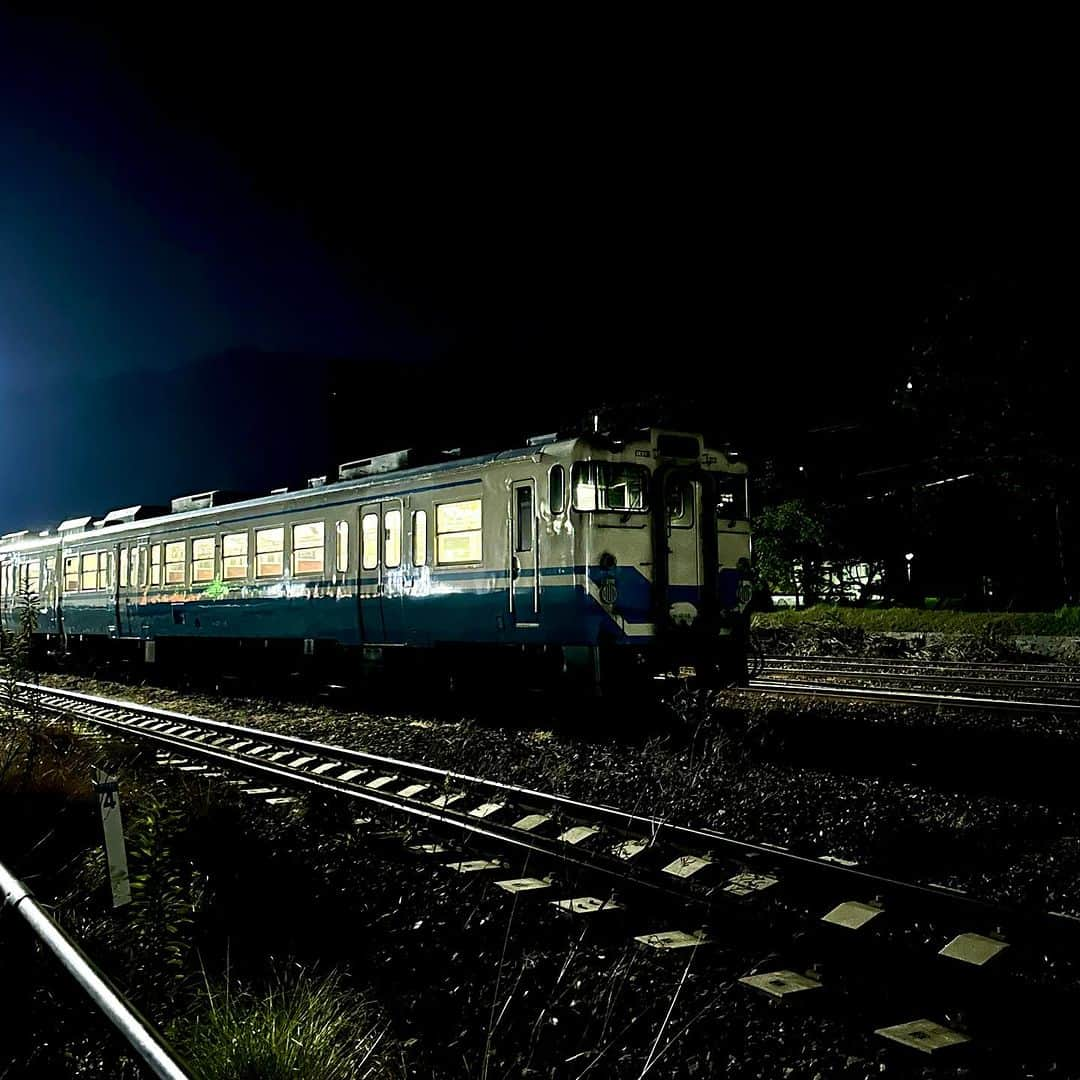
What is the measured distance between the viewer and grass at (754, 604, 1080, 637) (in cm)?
2116

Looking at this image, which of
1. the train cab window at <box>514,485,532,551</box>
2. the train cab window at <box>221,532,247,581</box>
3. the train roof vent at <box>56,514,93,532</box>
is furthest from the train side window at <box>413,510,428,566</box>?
the train roof vent at <box>56,514,93,532</box>

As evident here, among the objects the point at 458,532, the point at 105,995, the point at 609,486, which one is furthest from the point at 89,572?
the point at 105,995

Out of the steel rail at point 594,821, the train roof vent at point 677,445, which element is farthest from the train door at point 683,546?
the steel rail at point 594,821

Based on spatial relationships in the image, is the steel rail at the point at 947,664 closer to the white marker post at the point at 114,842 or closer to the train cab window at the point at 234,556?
the train cab window at the point at 234,556

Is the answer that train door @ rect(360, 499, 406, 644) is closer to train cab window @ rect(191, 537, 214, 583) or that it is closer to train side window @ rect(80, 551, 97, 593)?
train cab window @ rect(191, 537, 214, 583)

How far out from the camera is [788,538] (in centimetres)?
2772

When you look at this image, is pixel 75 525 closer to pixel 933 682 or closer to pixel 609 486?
pixel 609 486

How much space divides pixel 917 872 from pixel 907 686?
9966 mm

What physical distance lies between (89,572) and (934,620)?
1938 cm

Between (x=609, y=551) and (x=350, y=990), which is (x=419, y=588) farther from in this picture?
(x=350, y=990)

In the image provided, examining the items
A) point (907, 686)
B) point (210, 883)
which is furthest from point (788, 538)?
point (210, 883)

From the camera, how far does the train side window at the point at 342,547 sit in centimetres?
1409

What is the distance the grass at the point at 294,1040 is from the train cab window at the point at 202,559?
14.3 meters

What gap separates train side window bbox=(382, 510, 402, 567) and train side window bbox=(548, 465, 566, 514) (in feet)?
9.30
